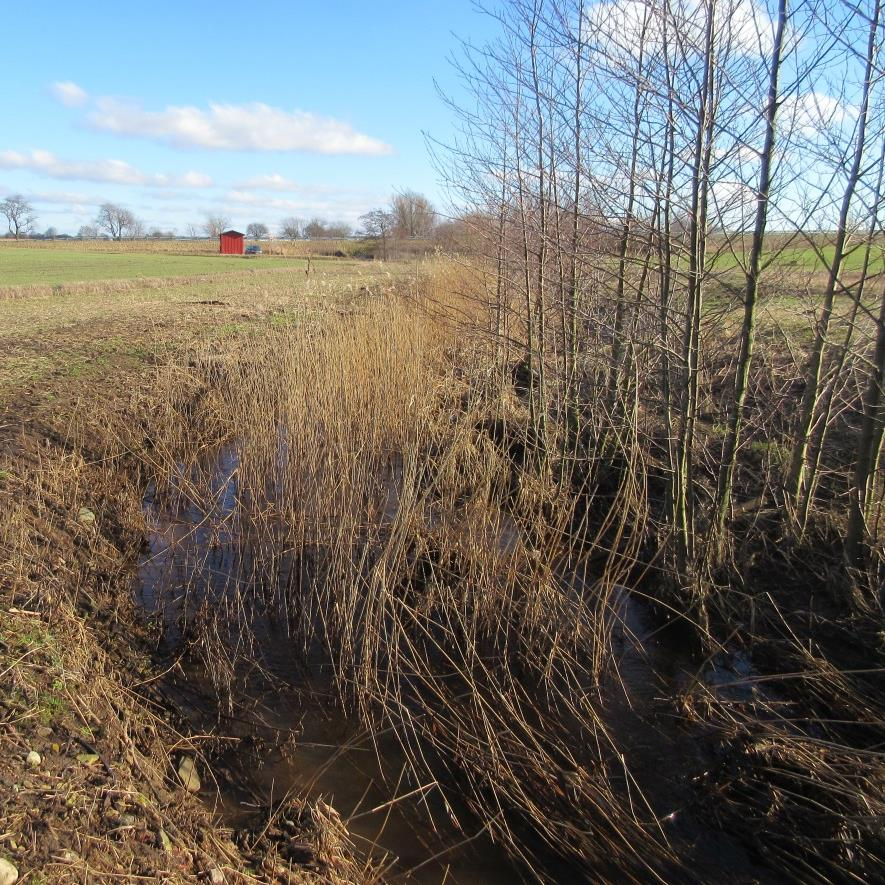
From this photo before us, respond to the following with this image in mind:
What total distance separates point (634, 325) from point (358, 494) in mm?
2269

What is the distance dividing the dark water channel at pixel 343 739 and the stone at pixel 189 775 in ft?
0.22

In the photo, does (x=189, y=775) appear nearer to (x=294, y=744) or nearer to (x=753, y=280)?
(x=294, y=744)

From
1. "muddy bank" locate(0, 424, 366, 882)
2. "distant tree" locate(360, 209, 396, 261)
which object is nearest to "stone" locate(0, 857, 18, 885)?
"muddy bank" locate(0, 424, 366, 882)

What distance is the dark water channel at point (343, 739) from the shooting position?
2.61 meters

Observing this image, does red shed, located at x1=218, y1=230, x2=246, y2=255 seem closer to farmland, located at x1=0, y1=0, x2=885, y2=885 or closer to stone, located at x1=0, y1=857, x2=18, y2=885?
farmland, located at x1=0, y1=0, x2=885, y2=885

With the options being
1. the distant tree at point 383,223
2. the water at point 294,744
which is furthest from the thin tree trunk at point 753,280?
the distant tree at point 383,223

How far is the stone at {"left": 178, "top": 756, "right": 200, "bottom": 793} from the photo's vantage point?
2.70 m

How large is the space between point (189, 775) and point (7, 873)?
3.48 ft

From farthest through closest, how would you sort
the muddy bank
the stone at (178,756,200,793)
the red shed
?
the red shed → the stone at (178,756,200,793) → the muddy bank

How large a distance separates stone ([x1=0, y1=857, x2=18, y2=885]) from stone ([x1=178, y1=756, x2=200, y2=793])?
928 millimetres

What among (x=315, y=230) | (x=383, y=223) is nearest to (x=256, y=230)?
(x=315, y=230)

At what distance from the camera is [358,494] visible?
419 cm

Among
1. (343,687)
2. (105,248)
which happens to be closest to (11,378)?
(343,687)

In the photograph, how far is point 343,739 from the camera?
317 centimetres
